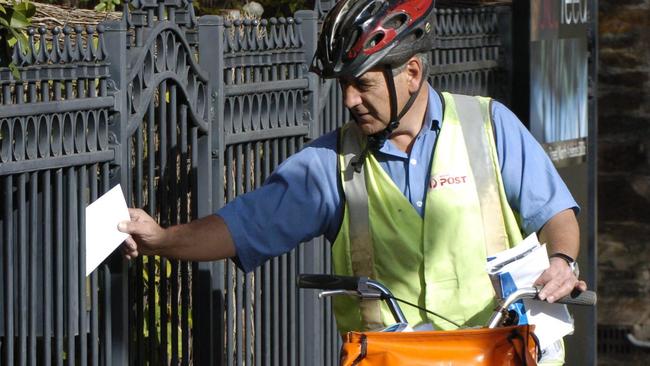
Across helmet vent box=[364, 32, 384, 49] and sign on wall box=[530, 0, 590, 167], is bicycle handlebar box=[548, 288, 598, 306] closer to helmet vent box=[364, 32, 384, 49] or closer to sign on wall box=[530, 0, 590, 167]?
helmet vent box=[364, 32, 384, 49]

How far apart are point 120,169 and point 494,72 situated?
3477 mm

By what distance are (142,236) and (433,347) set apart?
3.88 feet

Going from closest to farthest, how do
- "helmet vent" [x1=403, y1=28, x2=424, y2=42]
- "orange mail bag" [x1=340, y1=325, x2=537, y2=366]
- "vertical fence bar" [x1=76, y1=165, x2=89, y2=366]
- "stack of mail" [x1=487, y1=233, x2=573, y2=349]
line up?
1. "orange mail bag" [x1=340, y1=325, x2=537, y2=366]
2. "stack of mail" [x1=487, y1=233, x2=573, y2=349]
3. "helmet vent" [x1=403, y1=28, x2=424, y2=42]
4. "vertical fence bar" [x1=76, y1=165, x2=89, y2=366]

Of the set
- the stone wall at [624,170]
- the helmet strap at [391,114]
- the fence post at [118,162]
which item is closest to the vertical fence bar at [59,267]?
the fence post at [118,162]

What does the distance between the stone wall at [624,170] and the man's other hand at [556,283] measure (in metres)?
6.03

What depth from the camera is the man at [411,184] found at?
4.42 meters

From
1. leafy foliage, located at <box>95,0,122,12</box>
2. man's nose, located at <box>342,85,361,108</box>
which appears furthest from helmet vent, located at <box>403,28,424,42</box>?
leafy foliage, located at <box>95,0,122,12</box>

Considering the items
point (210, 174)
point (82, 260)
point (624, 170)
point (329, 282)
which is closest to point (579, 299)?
point (329, 282)

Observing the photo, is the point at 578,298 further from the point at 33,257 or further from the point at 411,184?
the point at 33,257

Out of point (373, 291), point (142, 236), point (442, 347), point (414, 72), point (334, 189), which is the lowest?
point (442, 347)

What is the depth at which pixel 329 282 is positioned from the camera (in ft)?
13.5

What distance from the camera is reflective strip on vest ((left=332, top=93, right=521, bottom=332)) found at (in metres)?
4.42

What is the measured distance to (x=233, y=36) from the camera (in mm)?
5699

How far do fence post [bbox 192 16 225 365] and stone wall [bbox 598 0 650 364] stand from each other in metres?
5.06
